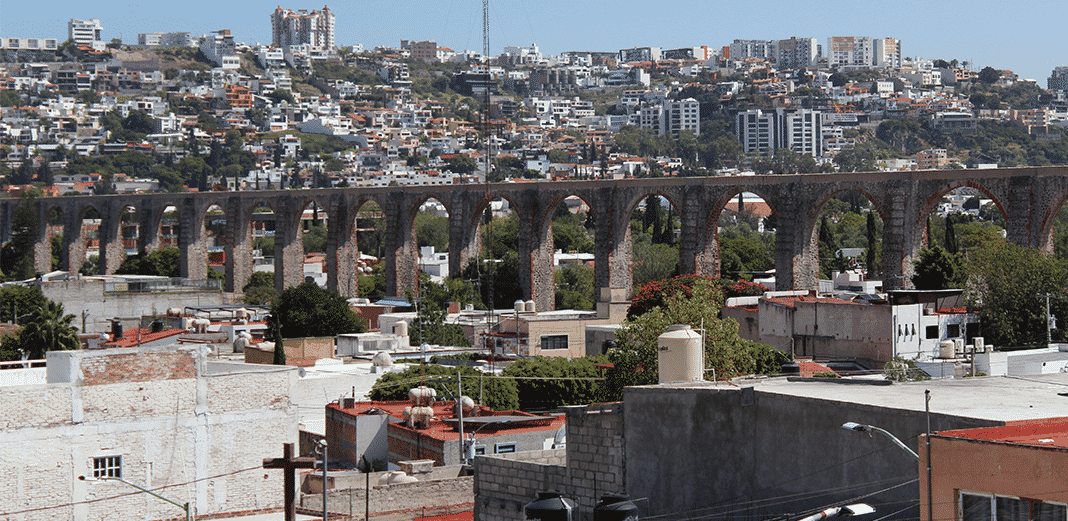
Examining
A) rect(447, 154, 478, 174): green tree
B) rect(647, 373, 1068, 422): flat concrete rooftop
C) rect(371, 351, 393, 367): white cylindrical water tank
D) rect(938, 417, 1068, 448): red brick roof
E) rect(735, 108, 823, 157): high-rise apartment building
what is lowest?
rect(371, 351, 393, 367): white cylindrical water tank

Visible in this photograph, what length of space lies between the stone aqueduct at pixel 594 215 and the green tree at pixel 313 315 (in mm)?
7696

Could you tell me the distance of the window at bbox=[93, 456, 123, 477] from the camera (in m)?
14.7

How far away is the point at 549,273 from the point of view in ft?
174

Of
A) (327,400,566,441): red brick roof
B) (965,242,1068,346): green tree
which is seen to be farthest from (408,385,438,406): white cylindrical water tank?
(965,242,1068,346): green tree

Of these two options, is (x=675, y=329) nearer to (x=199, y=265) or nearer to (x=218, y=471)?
(x=218, y=471)

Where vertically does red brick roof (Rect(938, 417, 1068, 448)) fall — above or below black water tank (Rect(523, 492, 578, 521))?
above

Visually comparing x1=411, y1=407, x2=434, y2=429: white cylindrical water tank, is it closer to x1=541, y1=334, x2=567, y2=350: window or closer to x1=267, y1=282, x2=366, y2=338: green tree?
x1=541, y1=334, x2=567, y2=350: window

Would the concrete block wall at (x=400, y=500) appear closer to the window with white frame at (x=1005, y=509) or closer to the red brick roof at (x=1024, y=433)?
the red brick roof at (x=1024, y=433)

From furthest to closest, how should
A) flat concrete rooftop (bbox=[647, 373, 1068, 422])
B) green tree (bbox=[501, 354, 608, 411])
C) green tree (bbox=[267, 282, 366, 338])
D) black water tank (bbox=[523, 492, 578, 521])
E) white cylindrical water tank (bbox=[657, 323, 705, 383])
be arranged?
green tree (bbox=[267, 282, 366, 338]) → green tree (bbox=[501, 354, 608, 411]) → white cylindrical water tank (bbox=[657, 323, 705, 383]) → flat concrete rooftop (bbox=[647, 373, 1068, 422]) → black water tank (bbox=[523, 492, 578, 521])

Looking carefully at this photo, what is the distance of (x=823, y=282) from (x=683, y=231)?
5.13 metres

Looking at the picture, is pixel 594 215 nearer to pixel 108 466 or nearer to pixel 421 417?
pixel 421 417

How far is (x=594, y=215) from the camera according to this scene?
51844 mm

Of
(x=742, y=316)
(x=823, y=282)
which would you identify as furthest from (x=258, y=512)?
(x=823, y=282)

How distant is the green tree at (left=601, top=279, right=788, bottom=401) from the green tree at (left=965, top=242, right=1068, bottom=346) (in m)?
7.02
